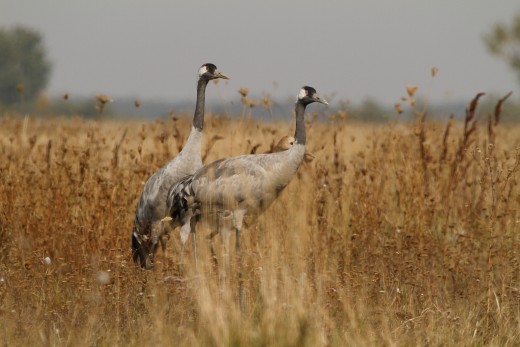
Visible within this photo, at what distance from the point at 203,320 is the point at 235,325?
0.28 meters

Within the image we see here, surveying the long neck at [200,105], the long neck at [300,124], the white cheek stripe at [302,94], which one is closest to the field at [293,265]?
the long neck at [200,105]

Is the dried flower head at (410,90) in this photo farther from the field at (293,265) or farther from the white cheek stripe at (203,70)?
the white cheek stripe at (203,70)

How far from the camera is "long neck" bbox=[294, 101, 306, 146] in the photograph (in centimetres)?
789

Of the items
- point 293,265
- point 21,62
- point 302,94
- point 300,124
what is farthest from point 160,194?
point 21,62

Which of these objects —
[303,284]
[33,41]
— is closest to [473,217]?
[303,284]

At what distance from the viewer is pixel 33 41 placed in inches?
2445

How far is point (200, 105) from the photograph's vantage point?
8406mm

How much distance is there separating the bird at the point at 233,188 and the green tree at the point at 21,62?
53.7 m

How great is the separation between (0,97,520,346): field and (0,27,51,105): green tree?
173 feet

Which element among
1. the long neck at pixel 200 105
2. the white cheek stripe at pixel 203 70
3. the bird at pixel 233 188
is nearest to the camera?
the bird at pixel 233 188

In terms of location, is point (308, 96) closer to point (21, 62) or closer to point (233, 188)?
point (233, 188)

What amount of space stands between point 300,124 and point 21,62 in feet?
186

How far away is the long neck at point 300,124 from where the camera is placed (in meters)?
7.89

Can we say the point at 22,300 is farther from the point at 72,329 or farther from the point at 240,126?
the point at 240,126
